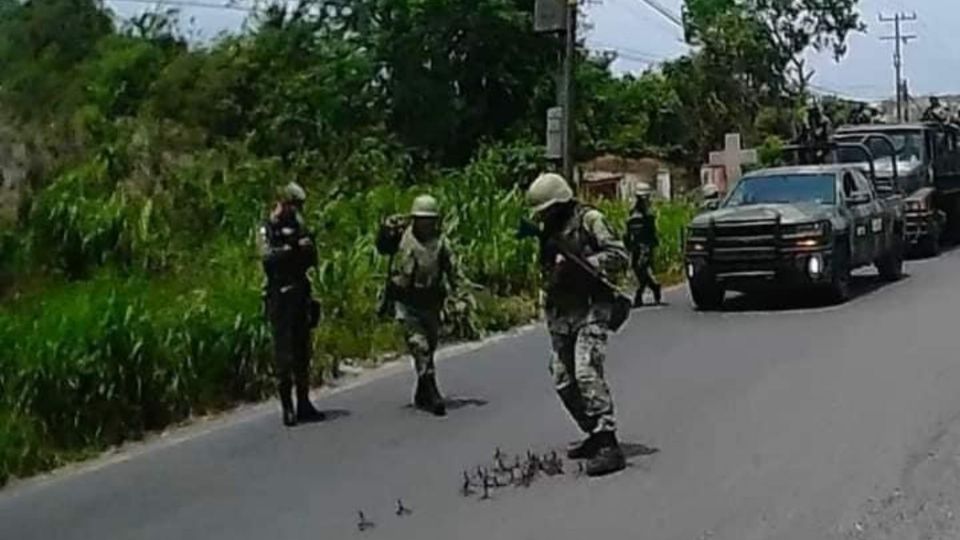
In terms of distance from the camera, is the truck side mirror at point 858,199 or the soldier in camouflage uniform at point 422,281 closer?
the soldier in camouflage uniform at point 422,281

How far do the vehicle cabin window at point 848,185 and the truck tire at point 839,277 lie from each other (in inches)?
40.1

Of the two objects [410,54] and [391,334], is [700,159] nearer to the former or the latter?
[410,54]

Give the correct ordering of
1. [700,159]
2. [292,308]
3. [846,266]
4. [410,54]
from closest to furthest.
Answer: [292,308] → [846,266] → [410,54] → [700,159]

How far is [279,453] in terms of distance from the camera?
11.9m

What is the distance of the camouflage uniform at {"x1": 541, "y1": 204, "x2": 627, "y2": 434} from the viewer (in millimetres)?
10000

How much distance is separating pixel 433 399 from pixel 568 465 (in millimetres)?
3169

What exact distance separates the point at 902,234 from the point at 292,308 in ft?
49.5

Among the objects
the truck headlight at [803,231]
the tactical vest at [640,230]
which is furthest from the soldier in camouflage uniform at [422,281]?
the truck headlight at [803,231]

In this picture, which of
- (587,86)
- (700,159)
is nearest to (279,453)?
(587,86)

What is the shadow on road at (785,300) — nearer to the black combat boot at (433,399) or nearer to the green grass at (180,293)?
the green grass at (180,293)

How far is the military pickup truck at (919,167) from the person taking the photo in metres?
29.4

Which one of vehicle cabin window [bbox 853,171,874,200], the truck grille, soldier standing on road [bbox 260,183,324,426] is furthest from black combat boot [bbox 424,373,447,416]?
vehicle cabin window [bbox 853,171,874,200]

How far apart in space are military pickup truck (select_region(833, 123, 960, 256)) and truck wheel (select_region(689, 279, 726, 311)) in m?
7.64

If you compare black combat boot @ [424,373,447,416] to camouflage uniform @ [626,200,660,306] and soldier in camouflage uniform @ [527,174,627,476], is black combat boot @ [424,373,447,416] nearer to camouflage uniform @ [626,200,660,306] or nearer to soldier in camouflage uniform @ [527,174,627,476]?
soldier in camouflage uniform @ [527,174,627,476]
